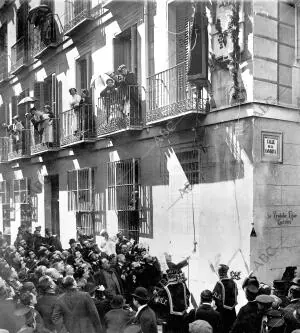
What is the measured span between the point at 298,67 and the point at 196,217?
297 cm

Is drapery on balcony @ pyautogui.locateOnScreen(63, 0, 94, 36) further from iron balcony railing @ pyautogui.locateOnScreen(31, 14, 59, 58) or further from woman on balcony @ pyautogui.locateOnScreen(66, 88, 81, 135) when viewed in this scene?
woman on balcony @ pyautogui.locateOnScreen(66, 88, 81, 135)

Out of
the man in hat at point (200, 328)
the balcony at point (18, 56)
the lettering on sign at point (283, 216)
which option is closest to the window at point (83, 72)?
the balcony at point (18, 56)

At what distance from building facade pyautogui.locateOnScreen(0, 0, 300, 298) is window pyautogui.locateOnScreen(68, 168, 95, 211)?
0.09 ft

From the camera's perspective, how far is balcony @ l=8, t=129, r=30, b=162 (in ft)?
26.7

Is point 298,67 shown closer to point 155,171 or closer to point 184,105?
point 184,105

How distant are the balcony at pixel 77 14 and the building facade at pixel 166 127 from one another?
0.09 ft

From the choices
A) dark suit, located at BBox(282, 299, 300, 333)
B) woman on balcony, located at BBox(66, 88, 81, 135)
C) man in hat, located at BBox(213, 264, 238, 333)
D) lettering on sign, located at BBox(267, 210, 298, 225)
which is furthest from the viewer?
woman on balcony, located at BBox(66, 88, 81, 135)

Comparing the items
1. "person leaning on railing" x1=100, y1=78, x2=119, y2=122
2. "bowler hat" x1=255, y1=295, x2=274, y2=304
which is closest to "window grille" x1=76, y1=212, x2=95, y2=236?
"person leaning on railing" x1=100, y1=78, x2=119, y2=122

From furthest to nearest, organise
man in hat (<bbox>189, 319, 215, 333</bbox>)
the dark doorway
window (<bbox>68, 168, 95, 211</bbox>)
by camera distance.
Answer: the dark doorway, window (<bbox>68, 168, 95, 211</bbox>), man in hat (<bbox>189, 319, 215, 333</bbox>)

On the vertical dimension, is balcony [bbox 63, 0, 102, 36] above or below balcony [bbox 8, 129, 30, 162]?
above

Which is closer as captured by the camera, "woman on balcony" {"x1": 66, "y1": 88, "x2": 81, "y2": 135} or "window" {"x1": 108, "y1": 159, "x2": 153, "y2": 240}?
"window" {"x1": 108, "y1": 159, "x2": 153, "y2": 240}

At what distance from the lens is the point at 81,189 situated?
9.64m

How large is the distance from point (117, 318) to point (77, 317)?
0.56m

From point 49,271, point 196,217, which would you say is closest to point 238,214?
point 196,217
